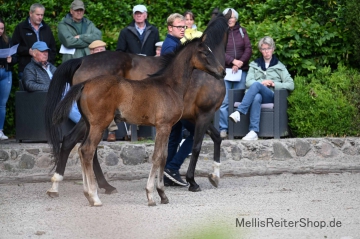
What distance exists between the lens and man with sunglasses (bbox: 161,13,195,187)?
10.1 m

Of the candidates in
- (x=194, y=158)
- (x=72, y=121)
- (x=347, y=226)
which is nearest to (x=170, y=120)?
(x=194, y=158)

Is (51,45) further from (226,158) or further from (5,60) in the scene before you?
(226,158)

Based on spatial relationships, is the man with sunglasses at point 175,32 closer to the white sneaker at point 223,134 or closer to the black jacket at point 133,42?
the black jacket at point 133,42

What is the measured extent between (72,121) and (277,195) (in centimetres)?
381

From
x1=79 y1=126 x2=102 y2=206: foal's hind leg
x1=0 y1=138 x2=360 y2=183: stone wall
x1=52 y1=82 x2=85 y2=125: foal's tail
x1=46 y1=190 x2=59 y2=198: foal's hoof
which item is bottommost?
x1=0 y1=138 x2=360 y2=183: stone wall

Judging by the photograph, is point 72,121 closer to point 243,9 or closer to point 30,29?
point 30,29

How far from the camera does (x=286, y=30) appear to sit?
13.2 metres

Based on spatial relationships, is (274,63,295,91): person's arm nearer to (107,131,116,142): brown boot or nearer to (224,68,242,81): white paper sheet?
(224,68,242,81): white paper sheet

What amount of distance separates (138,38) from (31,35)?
1759 mm

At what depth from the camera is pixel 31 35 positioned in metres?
12.6

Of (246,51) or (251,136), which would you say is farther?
(246,51)

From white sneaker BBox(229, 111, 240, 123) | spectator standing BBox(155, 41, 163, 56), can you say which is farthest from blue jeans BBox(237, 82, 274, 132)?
spectator standing BBox(155, 41, 163, 56)

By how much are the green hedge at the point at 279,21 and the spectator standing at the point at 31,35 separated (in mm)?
710

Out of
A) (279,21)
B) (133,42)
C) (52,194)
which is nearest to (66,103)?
(52,194)
